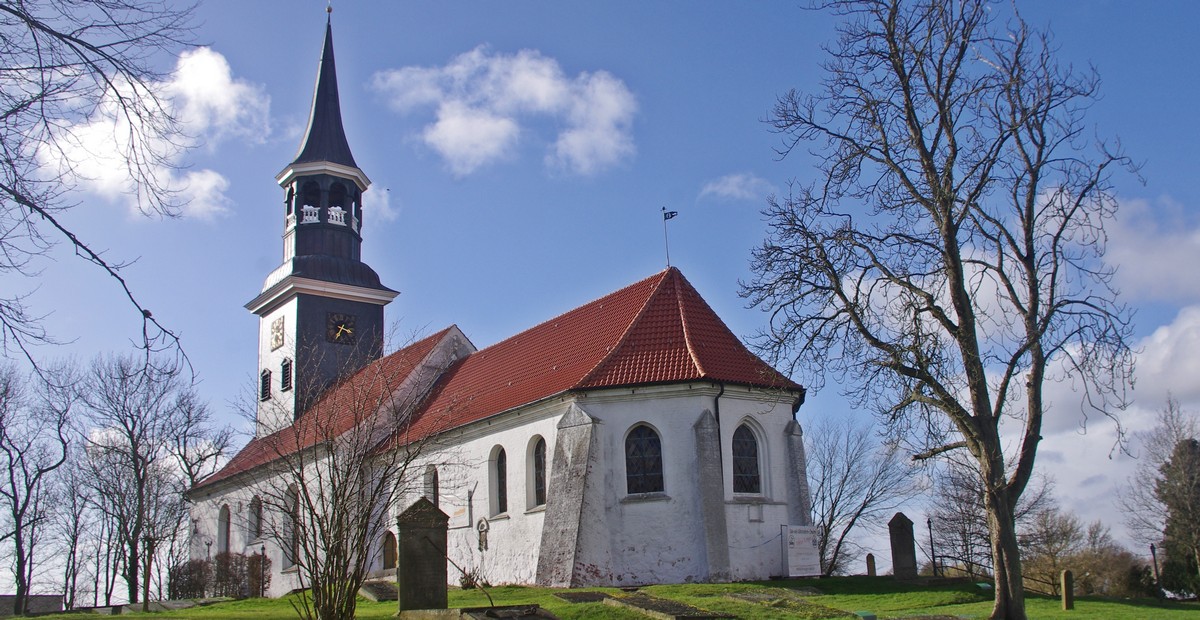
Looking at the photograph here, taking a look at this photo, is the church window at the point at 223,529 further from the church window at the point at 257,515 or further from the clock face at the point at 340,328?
the clock face at the point at 340,328

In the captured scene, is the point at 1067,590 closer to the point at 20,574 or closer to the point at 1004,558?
the point at 1004,558

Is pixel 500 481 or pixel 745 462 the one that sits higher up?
pixel 745 462

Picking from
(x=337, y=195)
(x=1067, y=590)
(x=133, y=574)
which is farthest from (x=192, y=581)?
(x=1067, y=590)

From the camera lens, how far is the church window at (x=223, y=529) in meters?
39.5

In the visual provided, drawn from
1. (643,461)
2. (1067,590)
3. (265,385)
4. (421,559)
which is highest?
(265,385)

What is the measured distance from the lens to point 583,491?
23.3 metres

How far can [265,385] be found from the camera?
40938mm

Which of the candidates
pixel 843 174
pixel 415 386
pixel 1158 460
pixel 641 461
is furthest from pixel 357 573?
pixel 1158 460

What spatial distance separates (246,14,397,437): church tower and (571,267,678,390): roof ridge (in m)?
13.7

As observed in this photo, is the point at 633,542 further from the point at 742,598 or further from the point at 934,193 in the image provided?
the point at 934,193

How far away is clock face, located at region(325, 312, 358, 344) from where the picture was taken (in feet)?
126

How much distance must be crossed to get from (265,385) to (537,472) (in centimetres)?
1914

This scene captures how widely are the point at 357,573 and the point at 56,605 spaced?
45723 millimetres

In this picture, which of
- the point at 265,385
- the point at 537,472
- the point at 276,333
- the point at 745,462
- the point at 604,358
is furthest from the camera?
the point at 265,385
